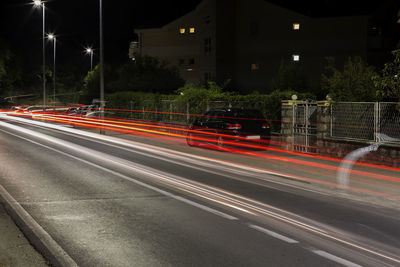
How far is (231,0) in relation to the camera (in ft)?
162

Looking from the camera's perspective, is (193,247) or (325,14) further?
(325,14)

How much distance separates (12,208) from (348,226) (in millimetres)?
5193

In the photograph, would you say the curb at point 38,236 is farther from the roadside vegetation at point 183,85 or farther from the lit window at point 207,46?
the lit window at point 207,46

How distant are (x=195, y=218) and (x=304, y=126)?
1185 cm

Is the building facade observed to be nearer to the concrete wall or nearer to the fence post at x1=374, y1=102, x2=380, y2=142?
the concrete wall

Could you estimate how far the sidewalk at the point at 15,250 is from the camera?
5.46 metres

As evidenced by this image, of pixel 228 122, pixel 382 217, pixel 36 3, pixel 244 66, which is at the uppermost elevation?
pixel 36 3

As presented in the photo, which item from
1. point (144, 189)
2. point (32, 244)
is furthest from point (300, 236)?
point (144, 189)

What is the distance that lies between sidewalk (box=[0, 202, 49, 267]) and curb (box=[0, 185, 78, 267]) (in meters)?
0.08

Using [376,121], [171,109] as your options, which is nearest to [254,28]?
[171,109]

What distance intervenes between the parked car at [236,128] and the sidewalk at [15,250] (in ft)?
38.4

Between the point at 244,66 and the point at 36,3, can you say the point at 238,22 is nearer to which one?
the point at 244,66

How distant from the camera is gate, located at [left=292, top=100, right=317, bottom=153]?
18394 mm

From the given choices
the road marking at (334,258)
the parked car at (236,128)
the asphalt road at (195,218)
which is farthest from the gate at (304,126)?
the road marking at (334,258)
